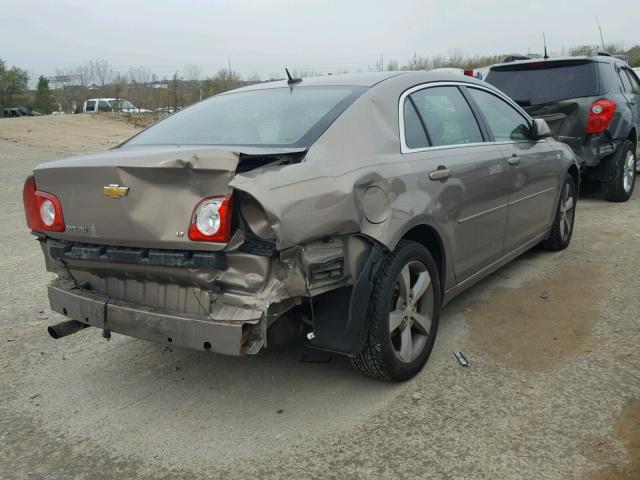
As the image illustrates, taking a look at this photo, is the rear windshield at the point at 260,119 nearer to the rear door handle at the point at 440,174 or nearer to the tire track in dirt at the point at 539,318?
the rear door handle at the point at 440,174

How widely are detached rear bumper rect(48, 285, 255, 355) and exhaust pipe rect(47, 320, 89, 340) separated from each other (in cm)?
11

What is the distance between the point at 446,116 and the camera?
402 cm

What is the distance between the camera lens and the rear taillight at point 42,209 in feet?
10.2

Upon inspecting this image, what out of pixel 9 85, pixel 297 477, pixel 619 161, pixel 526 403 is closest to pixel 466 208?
pixel 526 403

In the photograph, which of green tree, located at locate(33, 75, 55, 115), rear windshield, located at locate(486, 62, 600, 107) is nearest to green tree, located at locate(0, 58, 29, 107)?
green tree, located at locate(33, 75, 55, 115)

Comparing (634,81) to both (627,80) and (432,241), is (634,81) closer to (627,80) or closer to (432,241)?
(627,80)

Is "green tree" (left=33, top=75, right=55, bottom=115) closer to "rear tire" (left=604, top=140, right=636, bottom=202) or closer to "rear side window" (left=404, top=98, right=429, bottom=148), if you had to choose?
"rear tire" (left=604, top=140, right=636, bottom=202)

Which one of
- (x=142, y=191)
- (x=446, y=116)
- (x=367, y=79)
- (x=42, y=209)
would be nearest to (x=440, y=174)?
(x=446, y=116)

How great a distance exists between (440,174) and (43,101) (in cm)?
5425

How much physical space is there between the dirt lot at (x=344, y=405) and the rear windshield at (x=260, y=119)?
1.36 meters

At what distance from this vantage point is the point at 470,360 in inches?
145

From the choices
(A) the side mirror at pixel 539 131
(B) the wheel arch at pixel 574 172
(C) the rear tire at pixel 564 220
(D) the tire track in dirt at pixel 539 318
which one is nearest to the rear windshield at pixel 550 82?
(B) the wheel arch at pixel 574 172

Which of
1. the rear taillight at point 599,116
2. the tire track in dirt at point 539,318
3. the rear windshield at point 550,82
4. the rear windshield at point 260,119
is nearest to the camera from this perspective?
the rear windshield at point 260,119

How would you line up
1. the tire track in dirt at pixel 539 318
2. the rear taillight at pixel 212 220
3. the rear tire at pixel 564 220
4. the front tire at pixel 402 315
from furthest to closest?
the rear tire at pixel 564 220, the tire track in dirt at pixel 539 318, the front tire at pixel 402 315, the rear taillight at pixel 212 220
